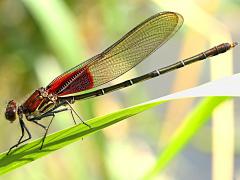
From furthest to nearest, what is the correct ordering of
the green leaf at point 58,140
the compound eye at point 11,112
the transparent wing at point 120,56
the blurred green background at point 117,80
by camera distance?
the blurred green background at point 117,80 < the transparent wing at point 120,56 < the compound eye at point 11,112 < the green leaf at point 58,140

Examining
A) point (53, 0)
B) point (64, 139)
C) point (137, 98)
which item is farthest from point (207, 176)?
point (64, 139)

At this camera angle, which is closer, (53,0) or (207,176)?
(53,0)

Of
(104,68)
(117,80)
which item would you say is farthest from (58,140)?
(117,80)

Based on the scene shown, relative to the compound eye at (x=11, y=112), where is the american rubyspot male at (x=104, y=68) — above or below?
above

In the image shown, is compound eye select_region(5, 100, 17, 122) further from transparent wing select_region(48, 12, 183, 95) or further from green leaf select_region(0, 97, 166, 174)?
green leaf select_region(0, 97, 166, 174)

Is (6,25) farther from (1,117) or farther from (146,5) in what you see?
(146,5)

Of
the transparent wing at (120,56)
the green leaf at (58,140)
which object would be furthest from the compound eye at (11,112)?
the green leaf at (58,140)

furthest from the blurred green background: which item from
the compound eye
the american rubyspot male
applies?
the compound eye

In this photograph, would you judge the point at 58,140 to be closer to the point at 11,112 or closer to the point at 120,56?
the point at 11,112

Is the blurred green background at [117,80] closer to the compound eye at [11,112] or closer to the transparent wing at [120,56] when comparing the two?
the transparent wing at [120,56]
